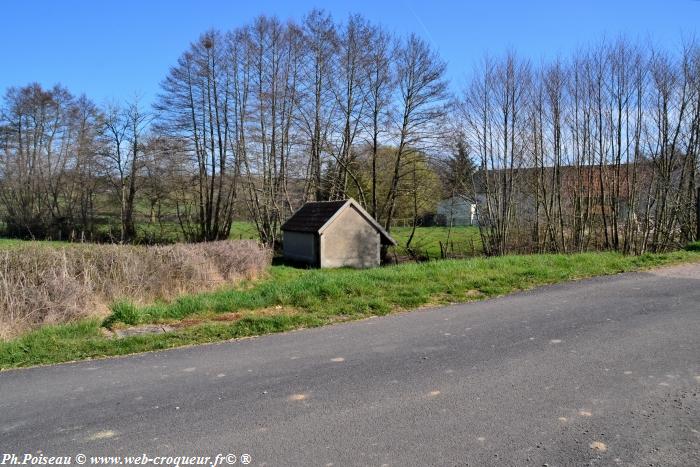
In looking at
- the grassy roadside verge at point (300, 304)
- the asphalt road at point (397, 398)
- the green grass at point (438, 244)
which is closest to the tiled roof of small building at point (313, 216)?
the green grass at point (438, 244)

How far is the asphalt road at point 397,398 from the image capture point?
3.44m

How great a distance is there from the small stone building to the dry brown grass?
8589mm

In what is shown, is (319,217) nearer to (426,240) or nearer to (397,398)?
(426,240)

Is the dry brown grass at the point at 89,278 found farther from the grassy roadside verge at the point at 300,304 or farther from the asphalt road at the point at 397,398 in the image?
the asphalt road at the point at 397,398

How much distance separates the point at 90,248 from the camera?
11.7 m

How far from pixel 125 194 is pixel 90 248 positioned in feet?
111

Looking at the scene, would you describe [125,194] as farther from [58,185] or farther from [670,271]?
[670,271]

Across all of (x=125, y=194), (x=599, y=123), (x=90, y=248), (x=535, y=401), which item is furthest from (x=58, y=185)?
(x=535, y=401)

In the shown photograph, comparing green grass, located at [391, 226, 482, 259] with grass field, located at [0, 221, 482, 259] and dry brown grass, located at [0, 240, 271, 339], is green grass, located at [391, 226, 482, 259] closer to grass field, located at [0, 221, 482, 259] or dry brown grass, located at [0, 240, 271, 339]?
grass field, located at [0, 221, 482, 259]

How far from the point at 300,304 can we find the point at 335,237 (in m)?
16.0

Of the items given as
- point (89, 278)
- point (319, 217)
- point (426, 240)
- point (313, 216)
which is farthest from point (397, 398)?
point (426, 240)

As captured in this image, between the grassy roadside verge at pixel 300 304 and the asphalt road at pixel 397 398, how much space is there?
1.70ft

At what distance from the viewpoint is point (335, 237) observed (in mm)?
24562

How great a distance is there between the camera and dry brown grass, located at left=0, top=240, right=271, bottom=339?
859 cm
